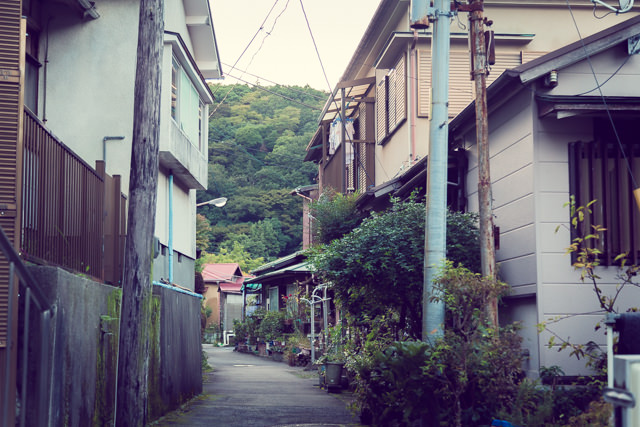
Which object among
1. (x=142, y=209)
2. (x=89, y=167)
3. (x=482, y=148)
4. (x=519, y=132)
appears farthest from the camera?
(x=519, y=132)

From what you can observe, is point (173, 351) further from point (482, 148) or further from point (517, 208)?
point (482, 148)

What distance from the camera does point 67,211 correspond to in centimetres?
885

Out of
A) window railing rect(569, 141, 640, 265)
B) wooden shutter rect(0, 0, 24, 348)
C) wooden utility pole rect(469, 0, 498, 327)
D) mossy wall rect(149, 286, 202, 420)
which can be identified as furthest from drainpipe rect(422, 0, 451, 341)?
wooden shutter rect(0, 0, 24, 348)

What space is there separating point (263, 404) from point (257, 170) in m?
42.5

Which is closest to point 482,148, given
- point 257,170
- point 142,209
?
point 142,209

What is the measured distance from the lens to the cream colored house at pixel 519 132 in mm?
10203

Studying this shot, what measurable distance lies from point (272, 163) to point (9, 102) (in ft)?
152

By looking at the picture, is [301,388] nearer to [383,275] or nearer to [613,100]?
[383,275]

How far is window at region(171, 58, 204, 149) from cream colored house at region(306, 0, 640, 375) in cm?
464

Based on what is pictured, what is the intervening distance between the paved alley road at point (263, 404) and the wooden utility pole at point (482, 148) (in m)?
3.41

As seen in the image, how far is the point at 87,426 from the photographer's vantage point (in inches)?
329

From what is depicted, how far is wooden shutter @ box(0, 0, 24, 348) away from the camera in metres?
7.00

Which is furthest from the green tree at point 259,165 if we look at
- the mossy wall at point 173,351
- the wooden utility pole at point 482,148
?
the wooden utility pole at point 482,148

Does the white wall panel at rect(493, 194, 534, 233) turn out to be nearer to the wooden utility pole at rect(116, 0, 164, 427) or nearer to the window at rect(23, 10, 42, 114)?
the wooden utility pole at rect(116, 0, 164, 427)
